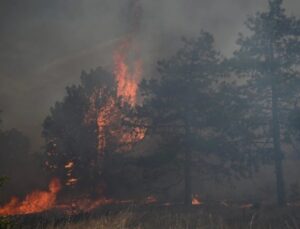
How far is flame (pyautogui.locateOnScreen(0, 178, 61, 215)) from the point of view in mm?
40194

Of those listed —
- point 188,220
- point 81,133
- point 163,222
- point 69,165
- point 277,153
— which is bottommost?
point 163,222

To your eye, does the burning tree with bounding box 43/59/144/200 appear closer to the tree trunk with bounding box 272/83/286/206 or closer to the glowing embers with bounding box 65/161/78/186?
the glowing embers with bounding box 65/161/78/186

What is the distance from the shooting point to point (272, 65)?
25.3 m

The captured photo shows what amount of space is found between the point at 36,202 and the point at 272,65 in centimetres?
3097

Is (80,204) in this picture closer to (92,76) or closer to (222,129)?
(92,76)

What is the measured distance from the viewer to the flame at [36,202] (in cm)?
4019

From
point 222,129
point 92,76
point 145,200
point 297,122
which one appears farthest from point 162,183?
point 297,122

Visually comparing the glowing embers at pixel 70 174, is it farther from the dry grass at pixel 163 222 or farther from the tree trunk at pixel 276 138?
the dry grass at pixel 163 222

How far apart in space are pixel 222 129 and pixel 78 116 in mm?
19410

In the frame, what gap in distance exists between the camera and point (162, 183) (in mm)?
45250

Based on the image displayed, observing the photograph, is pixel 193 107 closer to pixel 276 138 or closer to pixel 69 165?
pixel 276 138

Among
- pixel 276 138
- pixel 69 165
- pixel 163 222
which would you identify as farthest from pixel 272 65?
pixel 69 165

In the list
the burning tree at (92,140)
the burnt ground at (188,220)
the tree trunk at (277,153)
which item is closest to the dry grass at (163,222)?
the burnt ground at (188,220)

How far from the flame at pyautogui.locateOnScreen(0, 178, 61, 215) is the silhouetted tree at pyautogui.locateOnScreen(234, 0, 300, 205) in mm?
24950
